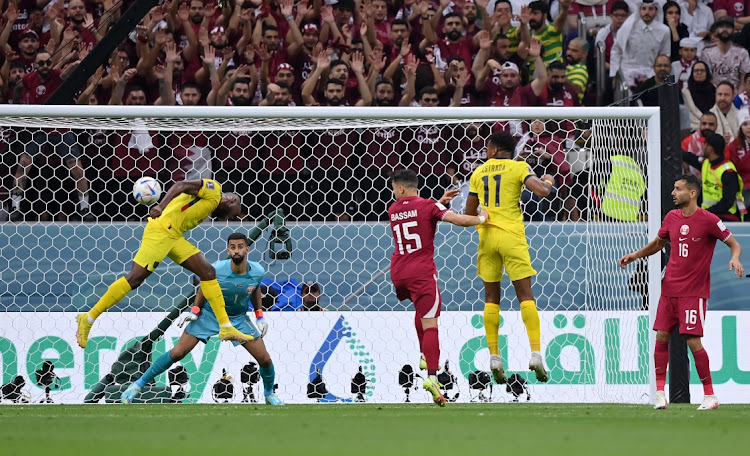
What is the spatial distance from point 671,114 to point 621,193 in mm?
840

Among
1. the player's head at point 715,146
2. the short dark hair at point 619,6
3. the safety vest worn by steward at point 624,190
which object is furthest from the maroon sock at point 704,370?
the short dark hair at point 619,6

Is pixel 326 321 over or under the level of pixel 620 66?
under

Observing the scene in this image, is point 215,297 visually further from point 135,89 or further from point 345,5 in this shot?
point 345,5

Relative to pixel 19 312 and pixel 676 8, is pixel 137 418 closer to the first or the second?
pixel 19 312

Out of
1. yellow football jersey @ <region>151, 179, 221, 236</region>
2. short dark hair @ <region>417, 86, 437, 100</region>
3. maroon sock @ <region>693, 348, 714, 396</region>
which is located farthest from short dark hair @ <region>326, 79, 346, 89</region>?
maroon sock @ <region>693, 348, 714, 396</region>

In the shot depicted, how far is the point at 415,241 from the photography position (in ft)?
25.7

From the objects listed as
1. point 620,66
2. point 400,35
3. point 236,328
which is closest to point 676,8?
point 620,66

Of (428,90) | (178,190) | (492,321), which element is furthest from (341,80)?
(492,321)

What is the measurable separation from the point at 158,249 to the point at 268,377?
4.71 ft

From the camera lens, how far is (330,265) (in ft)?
32.4

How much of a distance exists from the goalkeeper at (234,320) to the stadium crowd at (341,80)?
4.72ft

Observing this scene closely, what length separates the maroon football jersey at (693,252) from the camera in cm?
770

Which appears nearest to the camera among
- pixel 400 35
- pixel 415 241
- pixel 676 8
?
pixel 415 241

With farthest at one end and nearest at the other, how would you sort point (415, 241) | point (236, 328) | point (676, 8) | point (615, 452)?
point (676, 8), point (236, 328), point (415, 241), point (615, 452)
